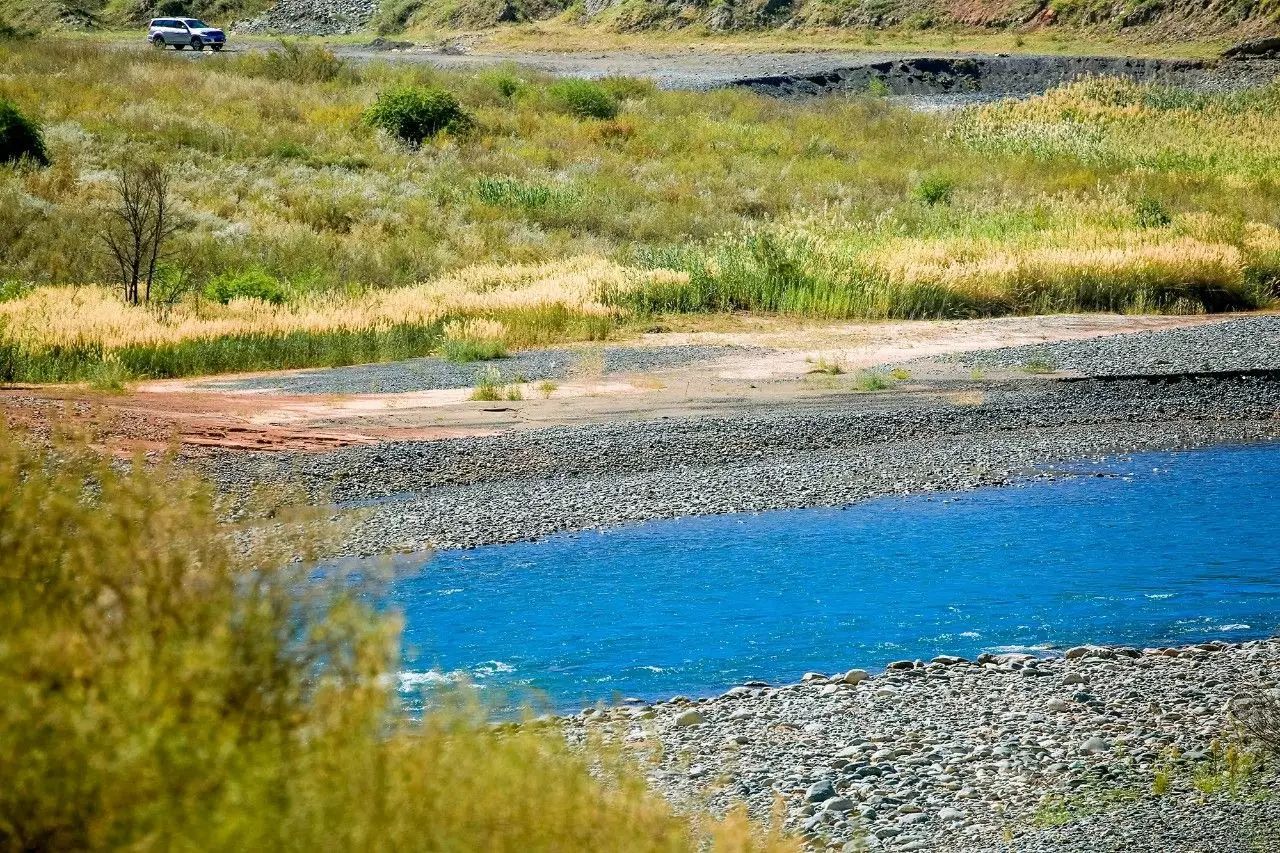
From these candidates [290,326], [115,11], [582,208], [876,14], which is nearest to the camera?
[290,326]

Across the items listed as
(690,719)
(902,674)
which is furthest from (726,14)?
(690,719)

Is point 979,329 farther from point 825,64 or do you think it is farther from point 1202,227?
point 825,64

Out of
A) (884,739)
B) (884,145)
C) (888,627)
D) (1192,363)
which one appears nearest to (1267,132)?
(884,145)

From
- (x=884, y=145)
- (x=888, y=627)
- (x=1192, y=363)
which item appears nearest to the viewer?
(x=888, y=627)

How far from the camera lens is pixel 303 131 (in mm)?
36406

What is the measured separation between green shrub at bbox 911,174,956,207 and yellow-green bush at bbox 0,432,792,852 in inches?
1220

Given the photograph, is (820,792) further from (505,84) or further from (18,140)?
(505,84)

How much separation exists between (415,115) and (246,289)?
14.6 metres

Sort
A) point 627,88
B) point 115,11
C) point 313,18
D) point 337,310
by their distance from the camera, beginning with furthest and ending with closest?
point 115,11 < point 313,18 < point 627,88 < point 337,310

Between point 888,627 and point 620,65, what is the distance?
46.0 metres

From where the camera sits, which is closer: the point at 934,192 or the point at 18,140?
the point at 18,140

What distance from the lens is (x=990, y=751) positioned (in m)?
7.21

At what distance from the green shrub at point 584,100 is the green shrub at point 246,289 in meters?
18.8

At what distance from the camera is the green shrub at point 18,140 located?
1203 inches
